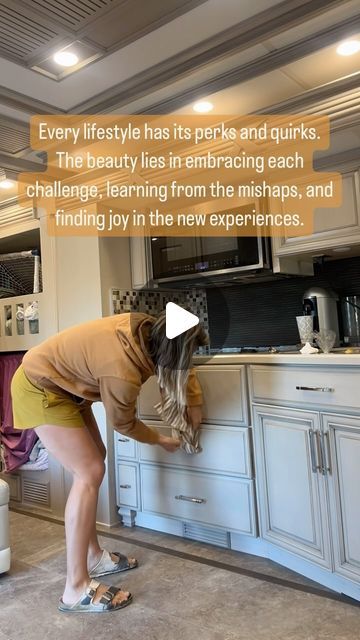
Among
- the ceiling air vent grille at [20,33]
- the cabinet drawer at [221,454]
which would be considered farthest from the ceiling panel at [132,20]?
the cabinet drawer at [221,454]

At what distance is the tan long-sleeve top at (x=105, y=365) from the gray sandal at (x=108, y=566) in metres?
0.66

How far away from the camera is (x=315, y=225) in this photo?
238 cm

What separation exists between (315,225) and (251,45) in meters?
0.91

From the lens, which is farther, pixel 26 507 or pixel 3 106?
pixel 26 507

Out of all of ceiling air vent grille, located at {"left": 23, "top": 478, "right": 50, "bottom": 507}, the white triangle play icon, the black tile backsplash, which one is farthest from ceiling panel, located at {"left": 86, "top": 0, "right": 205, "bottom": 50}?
ceiling air vent grille, located at {"left": 23, "top": 478, "right": 50, "bottom": 507}

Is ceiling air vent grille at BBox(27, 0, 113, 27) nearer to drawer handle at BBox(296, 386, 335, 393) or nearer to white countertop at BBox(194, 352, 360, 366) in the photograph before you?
white countertop at BBox(194, 352, 360, 366)

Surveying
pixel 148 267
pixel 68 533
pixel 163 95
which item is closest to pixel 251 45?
pixel 163 95

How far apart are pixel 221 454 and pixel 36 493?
1472 mm

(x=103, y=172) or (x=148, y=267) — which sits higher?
(x=103, y=172)

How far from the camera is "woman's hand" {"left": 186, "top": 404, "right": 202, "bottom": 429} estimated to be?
2387mm

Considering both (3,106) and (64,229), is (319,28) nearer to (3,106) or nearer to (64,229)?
(3,106)

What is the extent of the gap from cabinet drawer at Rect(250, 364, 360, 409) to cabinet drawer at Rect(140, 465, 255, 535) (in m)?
0.46

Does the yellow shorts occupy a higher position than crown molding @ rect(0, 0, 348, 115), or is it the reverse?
crown molding @ rect(0, 0, 348, 115)

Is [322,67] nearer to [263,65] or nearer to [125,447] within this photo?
[263,65]
